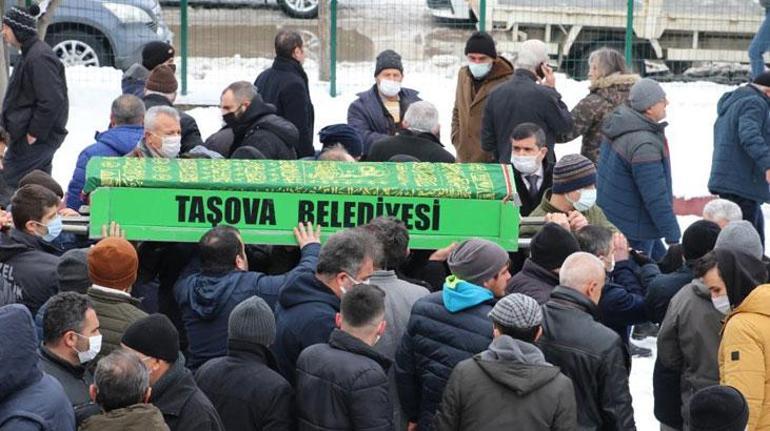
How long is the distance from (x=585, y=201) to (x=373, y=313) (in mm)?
2456

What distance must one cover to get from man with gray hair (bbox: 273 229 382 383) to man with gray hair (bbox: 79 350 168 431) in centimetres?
140

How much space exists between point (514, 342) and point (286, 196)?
6.79ft

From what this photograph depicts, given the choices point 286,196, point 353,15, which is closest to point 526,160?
point 286,196

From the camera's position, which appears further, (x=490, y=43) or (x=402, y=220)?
(x=490, y=43)

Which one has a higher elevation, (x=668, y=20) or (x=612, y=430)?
(x=668, y=20)

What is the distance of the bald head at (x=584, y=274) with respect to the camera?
7387 mm

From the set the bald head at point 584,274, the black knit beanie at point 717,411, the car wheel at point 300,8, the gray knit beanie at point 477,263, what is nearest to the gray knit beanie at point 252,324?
the gray knit beanie at point 477,263

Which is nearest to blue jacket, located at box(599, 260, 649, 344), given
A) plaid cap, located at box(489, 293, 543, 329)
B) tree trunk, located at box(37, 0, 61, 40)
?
plaid cap, located at box(489, 293, 543, 329)

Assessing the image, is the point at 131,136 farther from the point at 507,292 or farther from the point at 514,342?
the point at 514,342

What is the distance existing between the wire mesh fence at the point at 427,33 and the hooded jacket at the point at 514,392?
10130mm

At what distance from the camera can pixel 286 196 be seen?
331 inches

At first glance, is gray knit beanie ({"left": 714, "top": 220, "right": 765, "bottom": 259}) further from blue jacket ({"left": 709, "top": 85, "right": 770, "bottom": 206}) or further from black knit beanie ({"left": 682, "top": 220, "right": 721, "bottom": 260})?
blue jacket ({"left": 709, "top": 85, "right": 770, "bottom": 206})

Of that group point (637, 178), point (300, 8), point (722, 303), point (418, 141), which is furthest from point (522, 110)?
point (300, 8)

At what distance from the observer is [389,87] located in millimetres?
11789
